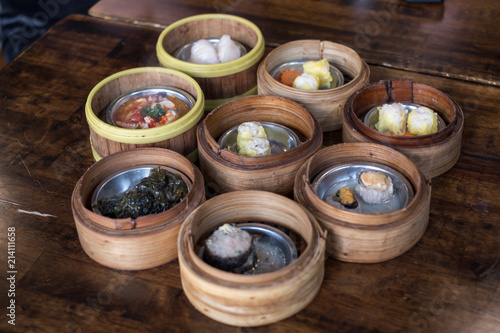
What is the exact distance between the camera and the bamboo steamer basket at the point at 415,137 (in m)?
2.45

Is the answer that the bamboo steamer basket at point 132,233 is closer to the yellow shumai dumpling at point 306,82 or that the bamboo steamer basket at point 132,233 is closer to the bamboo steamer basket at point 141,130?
the bamboo steamer basket at point 141,130

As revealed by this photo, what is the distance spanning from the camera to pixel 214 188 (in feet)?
8.19

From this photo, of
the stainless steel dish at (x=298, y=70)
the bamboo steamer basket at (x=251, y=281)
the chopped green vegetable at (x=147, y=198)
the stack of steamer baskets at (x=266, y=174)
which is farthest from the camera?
the stainless steel dish at (x=298, y=70)

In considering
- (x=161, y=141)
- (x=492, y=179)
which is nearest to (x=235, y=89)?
(x=161, y=141)

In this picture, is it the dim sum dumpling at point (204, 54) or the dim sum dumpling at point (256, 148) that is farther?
the dim sum dumpling at point (204, 54)

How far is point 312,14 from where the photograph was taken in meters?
3.72

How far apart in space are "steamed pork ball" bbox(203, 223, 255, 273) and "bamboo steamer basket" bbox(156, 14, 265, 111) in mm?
1031

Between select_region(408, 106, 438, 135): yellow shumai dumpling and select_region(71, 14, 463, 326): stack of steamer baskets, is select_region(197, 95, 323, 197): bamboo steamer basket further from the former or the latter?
select_region(408, 106, 438, 135): yellow shumai dumpling

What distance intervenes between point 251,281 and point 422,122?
47.1 inches

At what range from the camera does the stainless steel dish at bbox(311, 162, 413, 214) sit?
7.54 feet

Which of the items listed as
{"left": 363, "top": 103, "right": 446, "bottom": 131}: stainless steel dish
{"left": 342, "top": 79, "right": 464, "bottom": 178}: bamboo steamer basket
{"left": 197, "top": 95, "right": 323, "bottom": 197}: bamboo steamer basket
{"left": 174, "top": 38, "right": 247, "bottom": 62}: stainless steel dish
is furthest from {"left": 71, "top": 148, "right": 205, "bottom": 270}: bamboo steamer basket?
{"left": 174, "top": 38, "right": 247, "bottom": 62}: stainless steel dish

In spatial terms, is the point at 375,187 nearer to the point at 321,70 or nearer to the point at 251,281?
the point at 251,281

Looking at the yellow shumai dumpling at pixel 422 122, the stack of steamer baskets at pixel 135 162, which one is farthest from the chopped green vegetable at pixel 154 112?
the yellow shumai dumpling at pixel 422 122

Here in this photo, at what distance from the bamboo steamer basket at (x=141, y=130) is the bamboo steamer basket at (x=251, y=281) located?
49 cm
